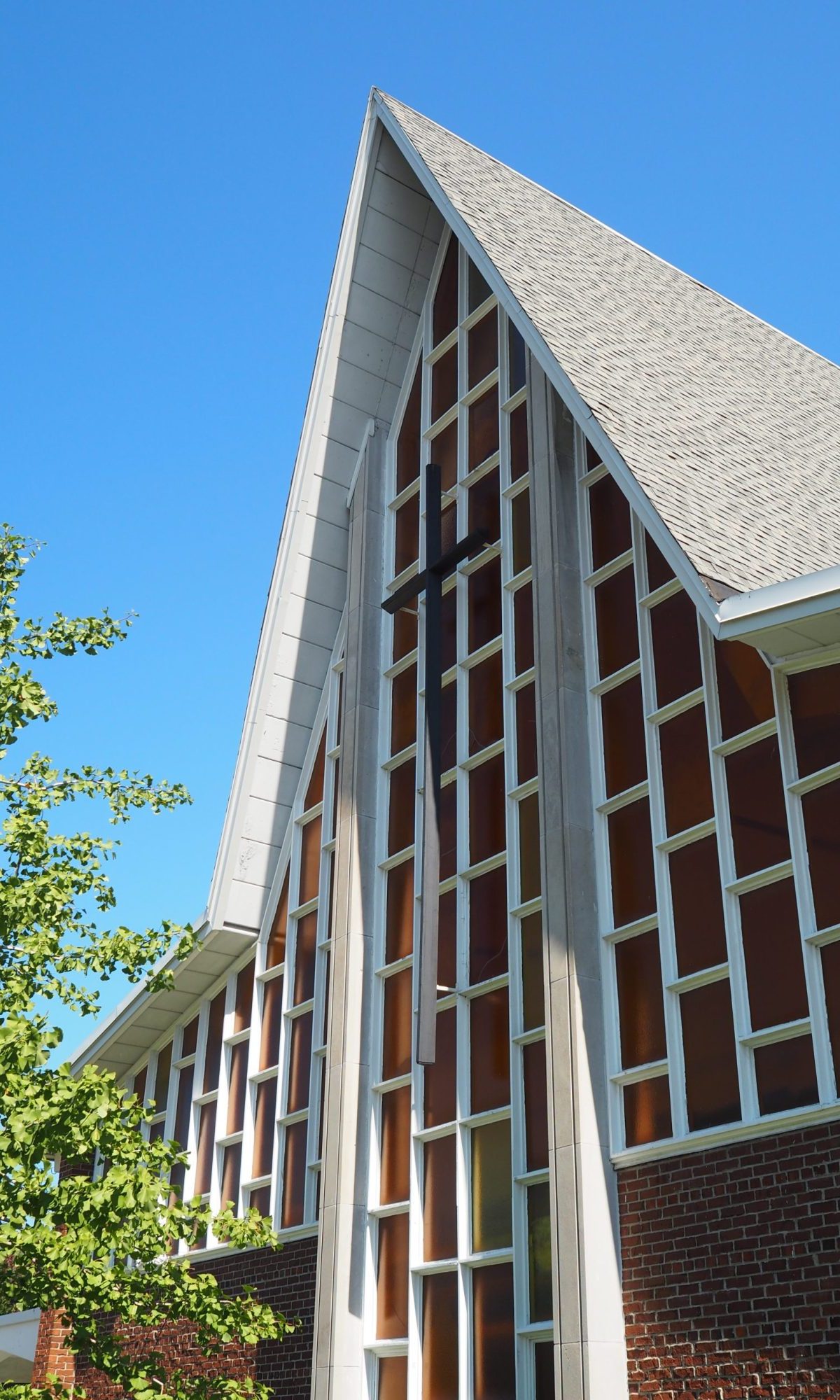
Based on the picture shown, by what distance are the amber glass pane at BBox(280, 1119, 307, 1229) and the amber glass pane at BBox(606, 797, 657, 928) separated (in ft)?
18.3

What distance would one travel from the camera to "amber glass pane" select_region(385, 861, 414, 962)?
14570 millimetres

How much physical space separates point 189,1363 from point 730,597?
1099cm

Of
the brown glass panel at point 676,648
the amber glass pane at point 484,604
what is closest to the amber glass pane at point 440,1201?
the brown glass panel at point 676,648

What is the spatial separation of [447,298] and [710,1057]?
1061cm

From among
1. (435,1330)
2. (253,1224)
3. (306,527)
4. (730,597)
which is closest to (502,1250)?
(435,1330)

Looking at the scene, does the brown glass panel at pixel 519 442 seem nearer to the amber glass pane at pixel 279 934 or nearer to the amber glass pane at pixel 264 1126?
the amber glass pane at pixel 279 934

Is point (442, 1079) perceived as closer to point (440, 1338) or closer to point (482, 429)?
point (440, 1338)

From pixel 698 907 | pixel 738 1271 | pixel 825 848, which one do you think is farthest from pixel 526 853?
pixel 738 1271

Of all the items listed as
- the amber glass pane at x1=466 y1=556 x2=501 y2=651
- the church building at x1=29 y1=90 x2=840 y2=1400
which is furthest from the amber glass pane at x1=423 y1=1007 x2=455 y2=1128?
the amber glass pane at x1=466 y1=556 x2=501 y2=651

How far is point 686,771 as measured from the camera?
1120 cm

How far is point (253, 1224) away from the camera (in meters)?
12.2

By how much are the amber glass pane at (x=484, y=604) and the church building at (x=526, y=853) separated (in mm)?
38

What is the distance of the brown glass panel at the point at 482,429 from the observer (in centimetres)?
1562

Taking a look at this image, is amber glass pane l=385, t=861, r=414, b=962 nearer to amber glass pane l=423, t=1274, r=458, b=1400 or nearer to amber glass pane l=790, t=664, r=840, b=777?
amber glass pane l=423, t=1274, r=458, b=1400
